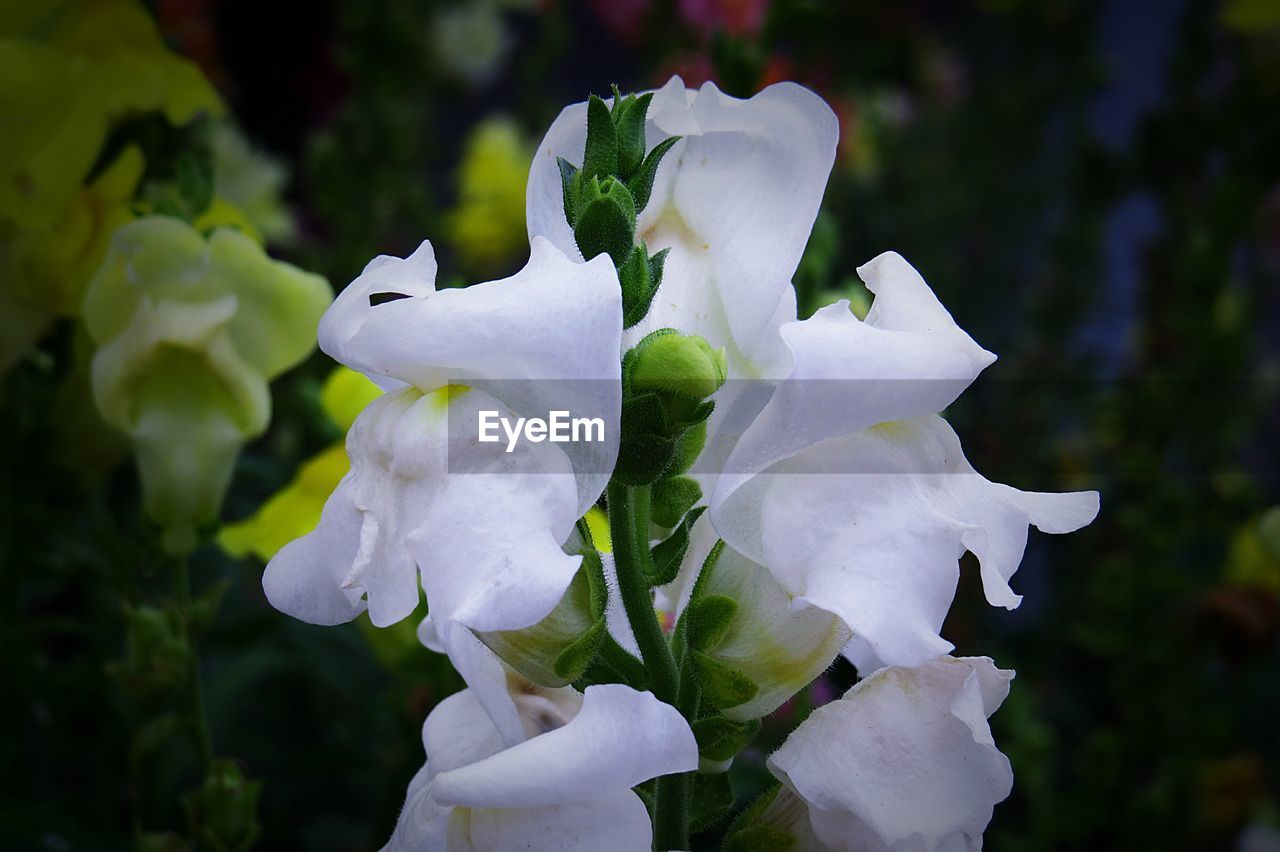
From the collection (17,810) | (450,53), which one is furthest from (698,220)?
(450,53)

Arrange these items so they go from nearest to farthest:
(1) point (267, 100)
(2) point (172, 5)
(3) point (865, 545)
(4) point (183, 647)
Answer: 1. (3) point (865, 545)
2. (4) point (183, 647)
3. (2) point (172, 5)
4. (1) point (267, 100)

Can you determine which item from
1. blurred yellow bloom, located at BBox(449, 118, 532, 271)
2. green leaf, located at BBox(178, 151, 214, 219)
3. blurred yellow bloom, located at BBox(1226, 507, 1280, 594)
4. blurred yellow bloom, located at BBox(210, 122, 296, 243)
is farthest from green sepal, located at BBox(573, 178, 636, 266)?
blurred yellow bloom, located at BBox(449, 118, 532, 271)

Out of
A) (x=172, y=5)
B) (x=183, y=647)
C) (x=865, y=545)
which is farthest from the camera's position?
(x=172, y=5)

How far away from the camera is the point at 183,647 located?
0.52 meters

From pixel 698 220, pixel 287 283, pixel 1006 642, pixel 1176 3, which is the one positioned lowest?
pixel 1006 642

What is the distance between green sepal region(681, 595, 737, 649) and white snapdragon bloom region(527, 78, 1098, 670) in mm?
22

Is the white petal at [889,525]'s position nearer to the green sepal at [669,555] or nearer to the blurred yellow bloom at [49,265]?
the green sepal at [669,555]

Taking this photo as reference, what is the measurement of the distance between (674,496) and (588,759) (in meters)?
0.09

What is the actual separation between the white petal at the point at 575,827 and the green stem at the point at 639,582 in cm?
5

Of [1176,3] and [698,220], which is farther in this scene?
[1176,3]

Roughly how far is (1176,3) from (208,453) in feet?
7.01

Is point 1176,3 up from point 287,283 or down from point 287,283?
down

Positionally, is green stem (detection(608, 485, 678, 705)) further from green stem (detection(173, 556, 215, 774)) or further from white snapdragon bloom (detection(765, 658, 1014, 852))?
green stem (detection(173, 556, 215, 774))

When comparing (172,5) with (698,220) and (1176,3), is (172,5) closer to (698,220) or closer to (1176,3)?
(698,220)
